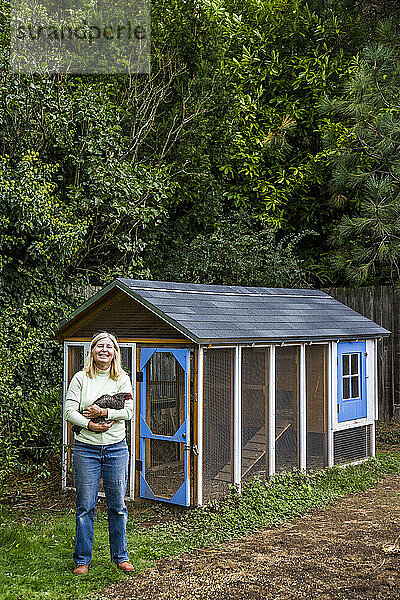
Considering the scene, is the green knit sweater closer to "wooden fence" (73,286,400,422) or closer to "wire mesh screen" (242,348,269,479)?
"wire mesh screen" (242,348,269,479)

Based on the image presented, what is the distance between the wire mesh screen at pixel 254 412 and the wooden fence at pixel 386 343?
410 cm

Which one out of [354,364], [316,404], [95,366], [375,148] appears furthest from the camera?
[375,148]

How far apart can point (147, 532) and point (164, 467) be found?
33.6 inches

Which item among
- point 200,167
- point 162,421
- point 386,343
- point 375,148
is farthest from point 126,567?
point 200,167

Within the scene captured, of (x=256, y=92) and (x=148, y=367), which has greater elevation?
(x=256, y=92)

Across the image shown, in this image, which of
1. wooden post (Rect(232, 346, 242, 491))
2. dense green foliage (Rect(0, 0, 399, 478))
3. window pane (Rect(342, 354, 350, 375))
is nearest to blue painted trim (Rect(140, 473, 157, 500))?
wooden post (Rect(232, 346, 242, 491))

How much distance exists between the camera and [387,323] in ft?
34.9

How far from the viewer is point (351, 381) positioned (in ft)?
27.1

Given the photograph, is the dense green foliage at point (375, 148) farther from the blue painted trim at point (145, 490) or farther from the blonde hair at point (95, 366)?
the blonde hair at point (95, 366)

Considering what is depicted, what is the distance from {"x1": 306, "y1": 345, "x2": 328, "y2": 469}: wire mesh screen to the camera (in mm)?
7652

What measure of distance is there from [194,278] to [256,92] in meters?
4.12

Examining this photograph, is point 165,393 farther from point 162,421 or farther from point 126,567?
point 126,567

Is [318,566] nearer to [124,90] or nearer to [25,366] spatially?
[25,366]

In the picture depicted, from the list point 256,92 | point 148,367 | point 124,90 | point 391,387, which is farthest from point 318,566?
point 256,92
